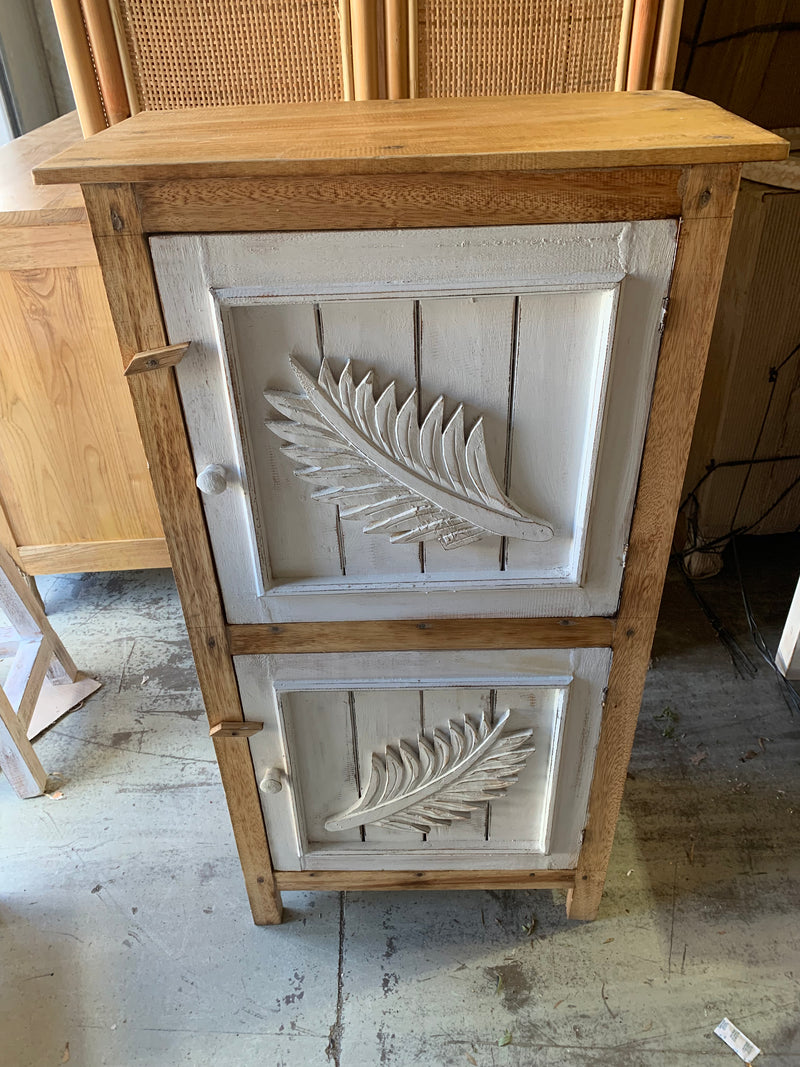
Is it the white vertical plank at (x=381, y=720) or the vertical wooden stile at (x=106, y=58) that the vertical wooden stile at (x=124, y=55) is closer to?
the vertical wooden stile at (x=106, y=58)

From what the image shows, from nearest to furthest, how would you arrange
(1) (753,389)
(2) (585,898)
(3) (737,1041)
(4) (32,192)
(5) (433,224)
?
(5) (433,224), (3) (737,1041), (2) (585,898), (4) (32,192), (1) (753,389)

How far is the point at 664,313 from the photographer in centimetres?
84

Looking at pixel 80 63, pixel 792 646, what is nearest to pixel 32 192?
pixel 80 63

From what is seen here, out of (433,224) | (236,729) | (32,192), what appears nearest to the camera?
(433,224)

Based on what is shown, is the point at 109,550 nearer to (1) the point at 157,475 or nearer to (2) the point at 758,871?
(1) the point at 157,475

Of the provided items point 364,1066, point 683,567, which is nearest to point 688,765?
point 683,567

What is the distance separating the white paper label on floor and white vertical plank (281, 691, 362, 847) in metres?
0.67

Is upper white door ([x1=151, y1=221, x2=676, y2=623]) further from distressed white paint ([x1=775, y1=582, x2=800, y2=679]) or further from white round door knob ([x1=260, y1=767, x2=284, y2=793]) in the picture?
distressed white paint ([x1=775, y1=582, x2=800, y2=679])

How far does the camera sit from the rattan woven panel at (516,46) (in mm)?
1227

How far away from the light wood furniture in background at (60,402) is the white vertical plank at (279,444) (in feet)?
2.84

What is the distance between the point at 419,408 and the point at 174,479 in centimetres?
32

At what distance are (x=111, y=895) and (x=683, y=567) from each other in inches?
68.0

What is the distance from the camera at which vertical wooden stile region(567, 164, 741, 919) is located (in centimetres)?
80

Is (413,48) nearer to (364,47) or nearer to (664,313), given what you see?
(364,47)
